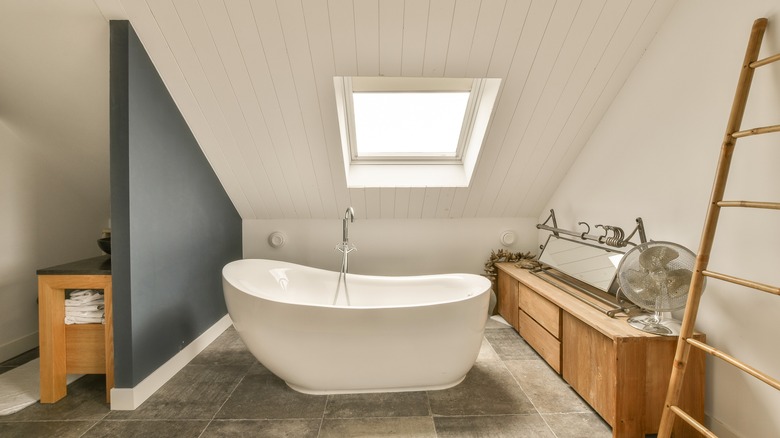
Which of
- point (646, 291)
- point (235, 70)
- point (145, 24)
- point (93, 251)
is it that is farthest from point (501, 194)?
point (93, 251)

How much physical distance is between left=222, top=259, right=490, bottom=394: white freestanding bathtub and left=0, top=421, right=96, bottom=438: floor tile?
30.6 inches

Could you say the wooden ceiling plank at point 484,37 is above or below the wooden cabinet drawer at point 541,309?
above

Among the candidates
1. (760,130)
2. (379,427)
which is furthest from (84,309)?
(760,130)

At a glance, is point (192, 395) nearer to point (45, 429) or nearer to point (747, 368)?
point (45, 429)

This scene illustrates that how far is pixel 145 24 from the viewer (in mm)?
1865

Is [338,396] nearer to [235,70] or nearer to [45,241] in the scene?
[235,70]

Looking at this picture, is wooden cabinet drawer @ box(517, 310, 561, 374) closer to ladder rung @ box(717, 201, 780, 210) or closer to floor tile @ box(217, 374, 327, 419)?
ladder rung @ box(717, 201, 780, 210)

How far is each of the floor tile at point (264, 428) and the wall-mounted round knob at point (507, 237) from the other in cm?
225

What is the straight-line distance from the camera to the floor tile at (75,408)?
1.80 meters

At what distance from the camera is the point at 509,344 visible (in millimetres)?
2695

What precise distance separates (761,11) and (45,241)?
411 cm

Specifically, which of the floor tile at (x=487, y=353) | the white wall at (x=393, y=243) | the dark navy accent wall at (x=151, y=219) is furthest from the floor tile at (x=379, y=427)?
the white wall at (x=393, y=243)

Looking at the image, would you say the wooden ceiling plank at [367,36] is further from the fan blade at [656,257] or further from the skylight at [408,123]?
the fan blade at [656,257]

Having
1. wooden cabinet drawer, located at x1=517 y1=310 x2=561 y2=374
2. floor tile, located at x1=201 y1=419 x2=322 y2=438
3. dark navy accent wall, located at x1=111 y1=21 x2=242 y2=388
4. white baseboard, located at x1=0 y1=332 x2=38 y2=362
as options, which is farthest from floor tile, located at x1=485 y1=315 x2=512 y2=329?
white baseboard, located at x1=0 y1=332 x2=38 y2=362
